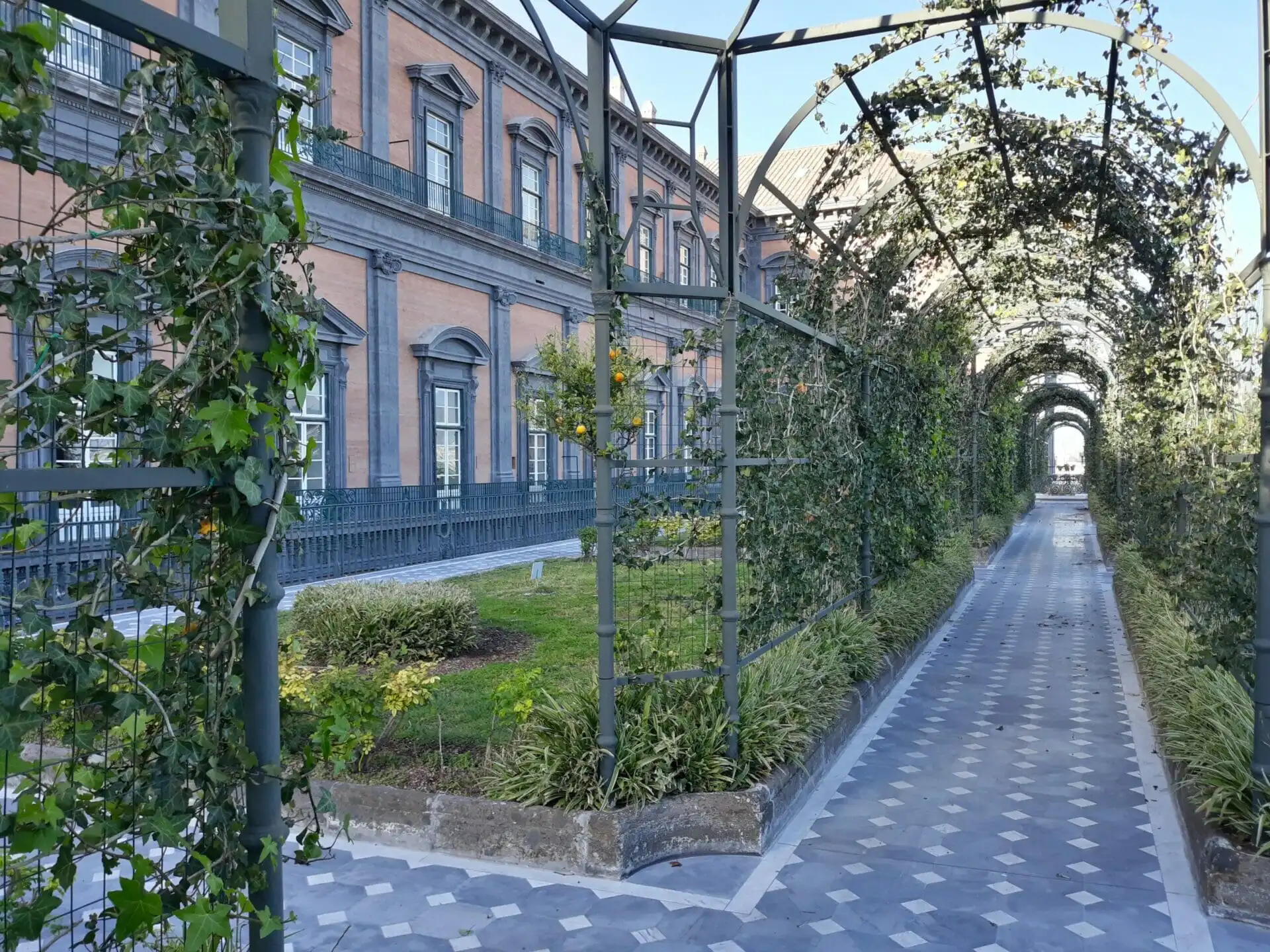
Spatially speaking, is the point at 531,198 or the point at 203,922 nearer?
the point at 203,922

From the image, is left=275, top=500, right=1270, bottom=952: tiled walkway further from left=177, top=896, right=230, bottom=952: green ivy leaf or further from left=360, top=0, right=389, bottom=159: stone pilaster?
left=360, top=0, right=389, bottom=159: stone pilaster

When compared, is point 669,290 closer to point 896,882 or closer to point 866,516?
point 896,882

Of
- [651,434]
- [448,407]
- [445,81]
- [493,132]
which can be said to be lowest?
[651,434]

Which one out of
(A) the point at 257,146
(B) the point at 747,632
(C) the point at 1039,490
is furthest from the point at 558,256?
(C) the point at 1039,490

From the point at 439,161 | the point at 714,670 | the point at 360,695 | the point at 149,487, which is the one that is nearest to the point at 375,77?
the point at 439,161

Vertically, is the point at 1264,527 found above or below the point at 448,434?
below

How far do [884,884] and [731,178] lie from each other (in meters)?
3.31

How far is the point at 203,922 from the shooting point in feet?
6.04

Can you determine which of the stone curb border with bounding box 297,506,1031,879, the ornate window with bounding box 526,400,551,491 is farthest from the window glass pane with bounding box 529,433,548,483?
the stone curb border with bounding box 297,506,1031,879

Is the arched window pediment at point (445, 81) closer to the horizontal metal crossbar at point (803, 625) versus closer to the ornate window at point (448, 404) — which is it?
the ornate window at point (448, 404)

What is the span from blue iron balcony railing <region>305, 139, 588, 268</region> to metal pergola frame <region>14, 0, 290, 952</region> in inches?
462

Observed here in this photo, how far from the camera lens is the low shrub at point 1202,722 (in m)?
4.09

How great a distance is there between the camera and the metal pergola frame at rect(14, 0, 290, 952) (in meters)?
1.86

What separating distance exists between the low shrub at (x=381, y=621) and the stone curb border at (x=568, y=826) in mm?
3129
